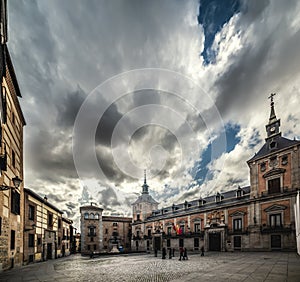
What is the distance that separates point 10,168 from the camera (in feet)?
44.2

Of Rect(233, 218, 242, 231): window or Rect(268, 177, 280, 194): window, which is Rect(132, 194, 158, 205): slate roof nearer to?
Rect(233, 218, 242, 231): window

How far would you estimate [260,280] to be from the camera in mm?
10406

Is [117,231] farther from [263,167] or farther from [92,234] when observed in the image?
[263,167]

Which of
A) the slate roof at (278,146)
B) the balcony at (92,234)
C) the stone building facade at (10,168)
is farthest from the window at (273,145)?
the balcony at (92,234)

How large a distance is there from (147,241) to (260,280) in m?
50.0

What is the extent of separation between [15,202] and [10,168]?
2.38 metres

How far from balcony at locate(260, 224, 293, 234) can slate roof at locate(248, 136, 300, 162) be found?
32.5 feet

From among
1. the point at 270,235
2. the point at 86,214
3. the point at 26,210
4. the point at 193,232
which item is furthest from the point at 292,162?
the point at 86,214

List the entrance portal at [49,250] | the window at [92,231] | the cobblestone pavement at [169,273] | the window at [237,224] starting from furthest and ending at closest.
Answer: the window at [92,231] → the window at [237,224] → the entrance portal at [49,250] → the cobblestone pavement at [169,273]

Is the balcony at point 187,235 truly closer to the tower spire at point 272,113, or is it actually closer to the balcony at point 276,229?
the balcony at point 276,229

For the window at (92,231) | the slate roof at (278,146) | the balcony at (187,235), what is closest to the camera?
the slate roof at (278,146)

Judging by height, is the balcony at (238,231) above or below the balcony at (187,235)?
above

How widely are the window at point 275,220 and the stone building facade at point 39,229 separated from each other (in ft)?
93.7

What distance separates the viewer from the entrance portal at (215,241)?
3577cm
